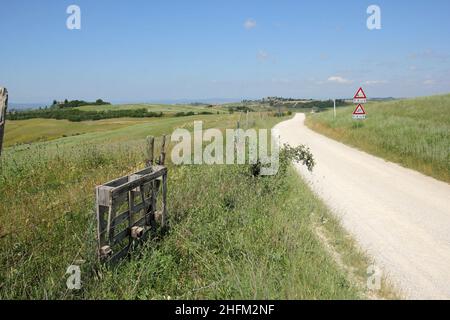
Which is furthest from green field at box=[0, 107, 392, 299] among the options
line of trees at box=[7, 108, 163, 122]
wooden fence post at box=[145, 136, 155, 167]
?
line of trees at box=[7, 108, 163, 122]

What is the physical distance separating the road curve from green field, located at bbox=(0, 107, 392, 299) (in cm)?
51

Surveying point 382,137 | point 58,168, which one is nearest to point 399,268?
point 58,168

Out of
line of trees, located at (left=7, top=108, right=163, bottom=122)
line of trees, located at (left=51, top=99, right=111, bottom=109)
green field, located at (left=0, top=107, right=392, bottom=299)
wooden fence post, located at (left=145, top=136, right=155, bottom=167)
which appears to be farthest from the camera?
line of trees, located at (left=51, top=99, right=111, bottom=109)

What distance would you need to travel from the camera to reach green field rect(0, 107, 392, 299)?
13.9 feet

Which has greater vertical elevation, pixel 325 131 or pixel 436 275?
pixel 325 131

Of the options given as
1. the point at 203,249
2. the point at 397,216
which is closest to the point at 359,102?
the point at 397,216

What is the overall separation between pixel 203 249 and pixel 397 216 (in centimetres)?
480

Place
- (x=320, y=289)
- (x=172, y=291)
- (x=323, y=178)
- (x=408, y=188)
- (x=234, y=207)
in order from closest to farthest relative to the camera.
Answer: (x=320, y=289), (x=172, y=291), (x=234, y=207), (x=408, y=188), (x=323, y=178)

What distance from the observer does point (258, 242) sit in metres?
5.48

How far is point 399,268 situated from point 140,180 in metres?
4.20

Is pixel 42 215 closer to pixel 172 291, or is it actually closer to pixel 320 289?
pixel 172 291

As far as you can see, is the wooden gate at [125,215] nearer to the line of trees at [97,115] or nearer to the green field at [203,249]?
the green field at [203,249]

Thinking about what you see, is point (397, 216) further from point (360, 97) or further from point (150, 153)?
point (360, 97)

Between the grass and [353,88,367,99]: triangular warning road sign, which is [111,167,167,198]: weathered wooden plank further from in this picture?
[353,88,367,99]: triangular warning road sign
